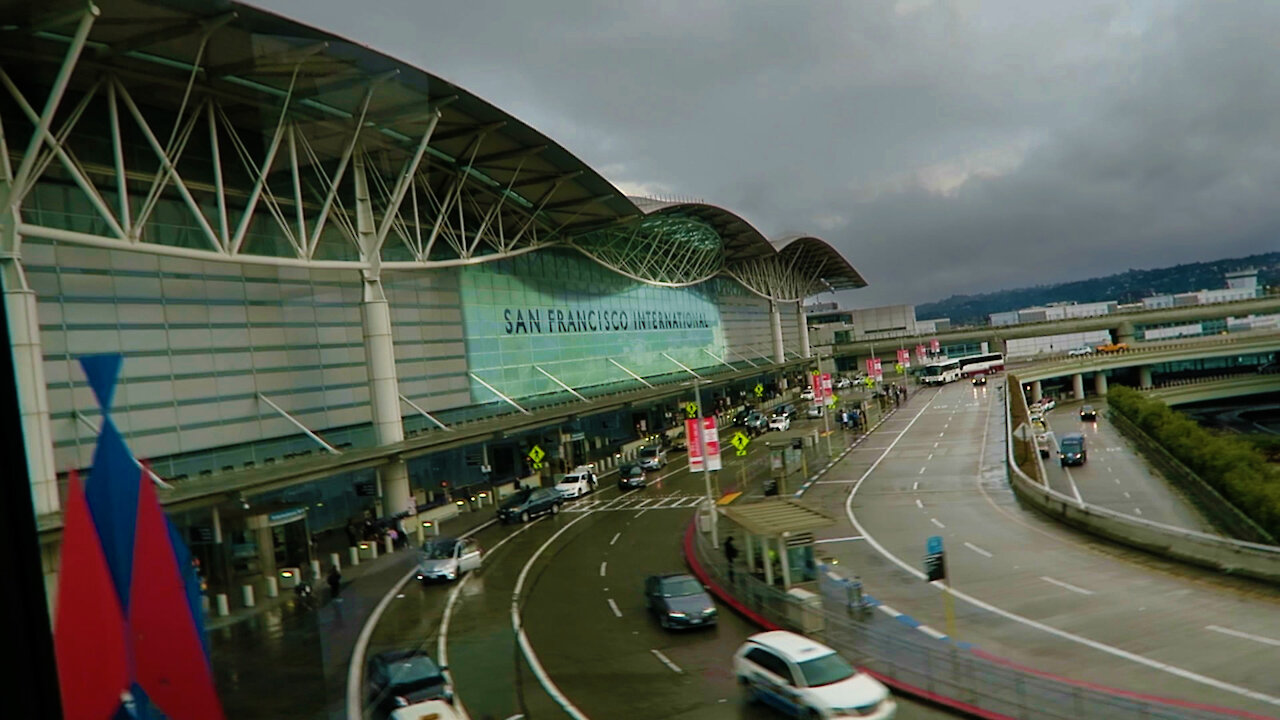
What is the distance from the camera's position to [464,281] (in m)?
36.7

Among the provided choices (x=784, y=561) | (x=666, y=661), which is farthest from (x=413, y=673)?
(x=784, y=561)

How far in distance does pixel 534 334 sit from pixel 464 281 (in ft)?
22.6

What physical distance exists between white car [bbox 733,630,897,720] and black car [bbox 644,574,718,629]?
3.30 meters

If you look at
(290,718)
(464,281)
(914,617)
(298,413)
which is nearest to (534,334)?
(464,281)

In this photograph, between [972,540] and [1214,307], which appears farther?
[1214,307]

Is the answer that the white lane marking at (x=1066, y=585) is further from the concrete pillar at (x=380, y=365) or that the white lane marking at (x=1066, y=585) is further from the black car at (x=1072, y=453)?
the black car at (x=1072, y=453)

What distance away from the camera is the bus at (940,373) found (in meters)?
90.9

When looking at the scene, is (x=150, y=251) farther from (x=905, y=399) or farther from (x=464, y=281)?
(x=905, y=399)

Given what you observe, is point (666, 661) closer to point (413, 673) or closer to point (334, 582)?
point (413, 673)

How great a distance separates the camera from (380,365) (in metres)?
26.8

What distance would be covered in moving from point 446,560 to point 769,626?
32.3 feet

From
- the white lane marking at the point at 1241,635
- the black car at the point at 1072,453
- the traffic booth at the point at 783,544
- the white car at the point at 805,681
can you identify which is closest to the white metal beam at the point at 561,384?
the black car at the point at 1072,453

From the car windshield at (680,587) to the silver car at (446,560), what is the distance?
745 centimetres

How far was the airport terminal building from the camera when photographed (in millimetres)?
7188
